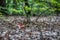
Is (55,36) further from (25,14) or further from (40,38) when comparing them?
(25,14)

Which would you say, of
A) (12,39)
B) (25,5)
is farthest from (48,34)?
(25,5)

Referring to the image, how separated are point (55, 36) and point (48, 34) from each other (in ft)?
1.13

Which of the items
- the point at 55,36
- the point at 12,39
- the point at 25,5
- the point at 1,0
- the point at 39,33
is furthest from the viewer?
the point at 1,0

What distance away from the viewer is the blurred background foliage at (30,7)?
1049 cm

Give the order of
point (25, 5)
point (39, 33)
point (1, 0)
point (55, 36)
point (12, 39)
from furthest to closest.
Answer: point (1, 0) < point (25, 5) < point (39, 33) < point (55, 36) < point (12, 39)

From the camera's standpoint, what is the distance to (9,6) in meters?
11.9

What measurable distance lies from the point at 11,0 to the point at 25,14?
5.42 feet

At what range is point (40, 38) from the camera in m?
5.88

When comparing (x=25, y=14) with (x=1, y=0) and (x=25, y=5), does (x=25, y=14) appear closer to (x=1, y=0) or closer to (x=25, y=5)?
(x=25, y=5)

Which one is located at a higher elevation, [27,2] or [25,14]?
A: [27,2]

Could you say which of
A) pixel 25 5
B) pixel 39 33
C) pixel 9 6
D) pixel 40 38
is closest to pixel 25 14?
pixel 25 5

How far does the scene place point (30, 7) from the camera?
10586 mm

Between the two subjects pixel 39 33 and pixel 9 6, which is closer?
pixel 39 33

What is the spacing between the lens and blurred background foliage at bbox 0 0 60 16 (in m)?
10.5
